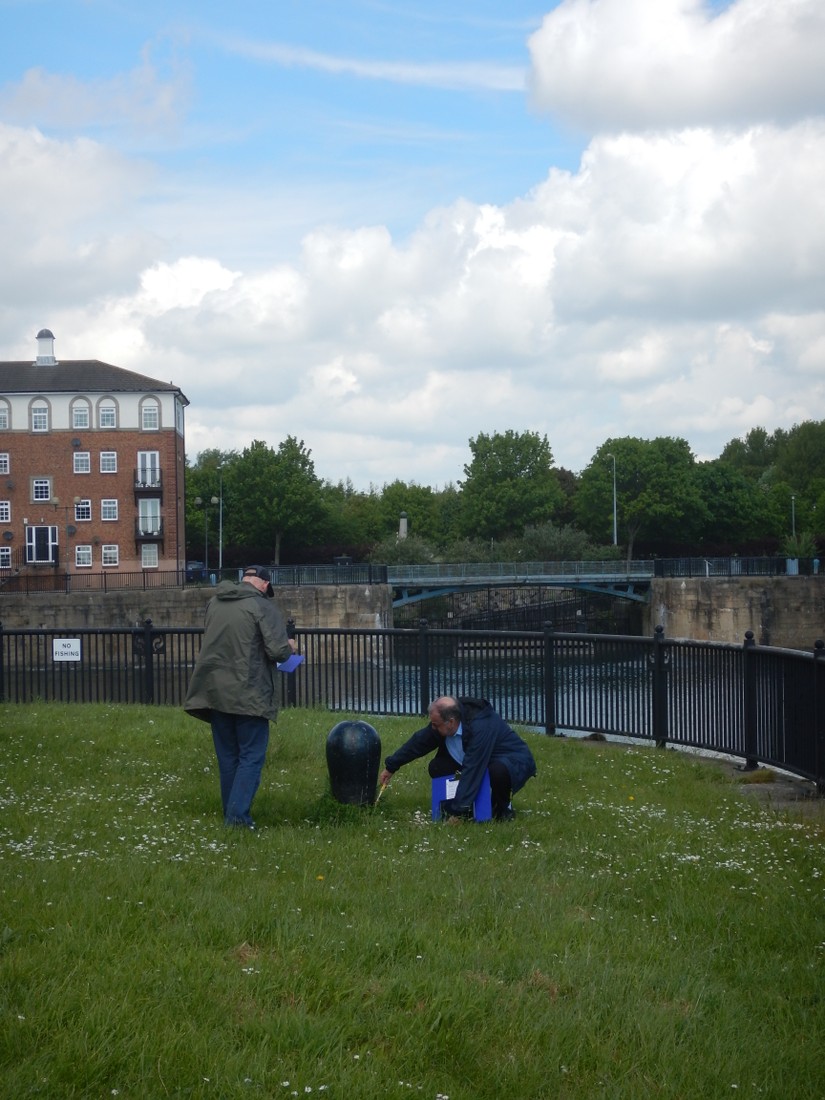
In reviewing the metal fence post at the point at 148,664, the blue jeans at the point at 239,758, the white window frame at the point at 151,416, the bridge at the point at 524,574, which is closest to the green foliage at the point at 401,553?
the bridge at the point at 524,574

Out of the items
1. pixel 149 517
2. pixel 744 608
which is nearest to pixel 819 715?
pixel 744 608

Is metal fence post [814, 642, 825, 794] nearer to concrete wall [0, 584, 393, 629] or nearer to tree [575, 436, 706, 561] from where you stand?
concrete wall [0, 584, 393, 629]

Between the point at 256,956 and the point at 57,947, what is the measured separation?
83 cm

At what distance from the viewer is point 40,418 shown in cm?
6831

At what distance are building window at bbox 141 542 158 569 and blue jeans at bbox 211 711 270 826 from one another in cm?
6129

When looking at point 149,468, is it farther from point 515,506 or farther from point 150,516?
point 515,506

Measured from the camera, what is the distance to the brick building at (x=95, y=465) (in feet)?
222

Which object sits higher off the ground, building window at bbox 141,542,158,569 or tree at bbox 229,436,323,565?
tree at bbox 229,436,323,565

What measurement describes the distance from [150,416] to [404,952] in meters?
66.0

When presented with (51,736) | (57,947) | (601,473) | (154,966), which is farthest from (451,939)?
(601,473)

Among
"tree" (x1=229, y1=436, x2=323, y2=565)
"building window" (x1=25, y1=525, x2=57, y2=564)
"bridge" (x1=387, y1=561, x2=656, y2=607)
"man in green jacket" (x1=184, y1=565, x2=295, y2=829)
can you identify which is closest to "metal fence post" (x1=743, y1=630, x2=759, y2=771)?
"man in green jacket" (x1=184, y1=565, x2=295, y2=829)

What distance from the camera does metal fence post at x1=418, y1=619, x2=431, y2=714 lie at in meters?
16.0

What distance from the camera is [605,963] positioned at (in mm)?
5129

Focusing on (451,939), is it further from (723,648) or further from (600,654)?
(600,654)
